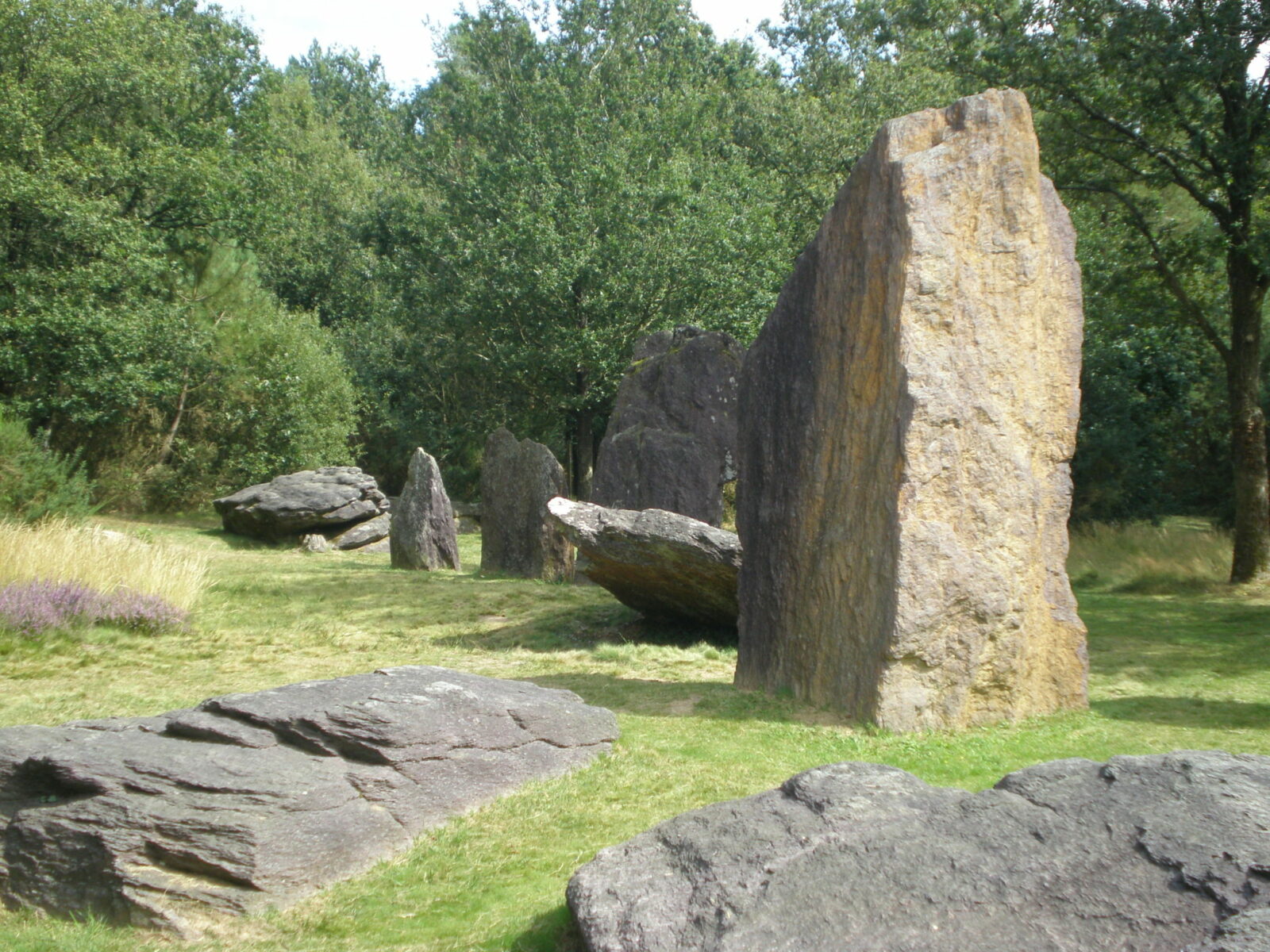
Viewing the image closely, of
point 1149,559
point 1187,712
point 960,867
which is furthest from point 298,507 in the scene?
point 960,867

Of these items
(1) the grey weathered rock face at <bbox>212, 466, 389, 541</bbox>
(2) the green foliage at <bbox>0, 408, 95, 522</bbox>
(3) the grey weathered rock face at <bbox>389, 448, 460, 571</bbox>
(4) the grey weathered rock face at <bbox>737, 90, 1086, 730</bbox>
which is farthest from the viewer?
(1) the grey weathered rock face at <bbox>212, 466, 389, 541</bbox>

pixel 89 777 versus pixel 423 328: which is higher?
pixel 423 328

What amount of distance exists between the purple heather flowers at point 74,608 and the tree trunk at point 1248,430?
1210cm

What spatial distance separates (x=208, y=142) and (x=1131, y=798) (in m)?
25.2

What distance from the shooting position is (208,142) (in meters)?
24.9

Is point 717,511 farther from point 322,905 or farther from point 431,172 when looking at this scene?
point 431,172

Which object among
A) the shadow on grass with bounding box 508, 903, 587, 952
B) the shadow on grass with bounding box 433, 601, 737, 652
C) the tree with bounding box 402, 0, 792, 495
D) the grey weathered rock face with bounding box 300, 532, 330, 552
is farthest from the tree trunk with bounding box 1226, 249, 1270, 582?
the grey weathered rock face with bounding box 300, 532, 330, 552

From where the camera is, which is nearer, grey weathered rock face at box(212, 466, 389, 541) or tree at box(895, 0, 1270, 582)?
tree at box(895, 0, 1270, 582)

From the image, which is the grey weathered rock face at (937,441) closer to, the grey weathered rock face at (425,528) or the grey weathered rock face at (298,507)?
the grey weathered rock face at (425,528)

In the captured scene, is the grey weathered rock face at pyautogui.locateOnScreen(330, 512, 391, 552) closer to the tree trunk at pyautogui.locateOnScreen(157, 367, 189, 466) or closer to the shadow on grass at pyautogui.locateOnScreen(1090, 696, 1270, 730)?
the tree trunk at pyautogui.locateOnScreen(157, 367, 189, 466)

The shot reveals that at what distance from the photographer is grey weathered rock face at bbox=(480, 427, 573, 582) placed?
14.2 metres

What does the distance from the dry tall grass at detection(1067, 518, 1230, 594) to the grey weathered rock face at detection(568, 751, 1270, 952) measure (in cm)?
1231

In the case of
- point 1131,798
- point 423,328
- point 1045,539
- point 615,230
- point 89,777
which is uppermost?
point 615,230

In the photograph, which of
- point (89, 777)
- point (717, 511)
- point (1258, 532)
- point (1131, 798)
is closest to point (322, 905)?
point (89, 777)
